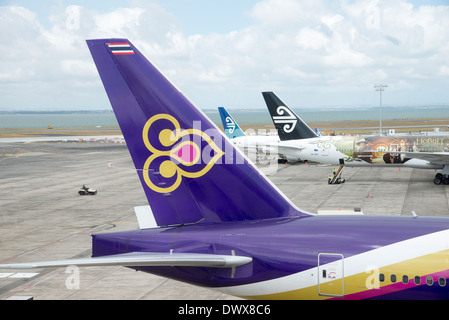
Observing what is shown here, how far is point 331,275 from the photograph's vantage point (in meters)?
9.75

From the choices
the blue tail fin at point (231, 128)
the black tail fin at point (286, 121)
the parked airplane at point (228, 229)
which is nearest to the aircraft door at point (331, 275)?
the parked airplane at point (228, 229)

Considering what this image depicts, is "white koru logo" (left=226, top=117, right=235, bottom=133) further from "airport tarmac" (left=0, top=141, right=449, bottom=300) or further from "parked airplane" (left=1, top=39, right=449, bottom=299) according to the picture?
"parked airplane" (left=1, top=39, right=449, bottom=299)

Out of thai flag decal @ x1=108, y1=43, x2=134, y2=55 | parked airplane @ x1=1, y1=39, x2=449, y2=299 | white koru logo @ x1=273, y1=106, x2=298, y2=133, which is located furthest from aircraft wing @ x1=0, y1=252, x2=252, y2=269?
white koru logo @ x1=273, y1=106, x2=298, y2=133

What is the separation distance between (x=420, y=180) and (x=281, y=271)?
41.7 m

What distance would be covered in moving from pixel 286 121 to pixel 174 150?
40.0 m

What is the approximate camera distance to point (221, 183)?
11.2m

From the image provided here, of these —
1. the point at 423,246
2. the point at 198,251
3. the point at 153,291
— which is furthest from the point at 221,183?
the point at 153,291

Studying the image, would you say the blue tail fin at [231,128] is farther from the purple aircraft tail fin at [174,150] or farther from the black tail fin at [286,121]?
the purple aircraft tail fin at [174,150]

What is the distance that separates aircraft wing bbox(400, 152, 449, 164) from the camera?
140 feet

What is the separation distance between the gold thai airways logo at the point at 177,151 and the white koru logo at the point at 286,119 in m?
39.6

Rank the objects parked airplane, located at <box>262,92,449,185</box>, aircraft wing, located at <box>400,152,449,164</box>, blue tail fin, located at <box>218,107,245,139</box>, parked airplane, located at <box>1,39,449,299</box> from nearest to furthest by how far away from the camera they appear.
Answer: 1. parked airplane, located at <box>1,39,449,299</box>
2. aircraft wing, located at <box>400,152,449,164</box>
3. parked airplane, located at <box>262,92,449,185</box>
4. blue tail fin, located at <box>218,107,245,139</box>

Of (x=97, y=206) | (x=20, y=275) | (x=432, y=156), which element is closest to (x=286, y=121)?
(x=432, y=156)

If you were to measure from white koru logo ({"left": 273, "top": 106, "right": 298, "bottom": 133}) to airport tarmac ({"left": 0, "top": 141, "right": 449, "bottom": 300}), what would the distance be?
17.4 feet
